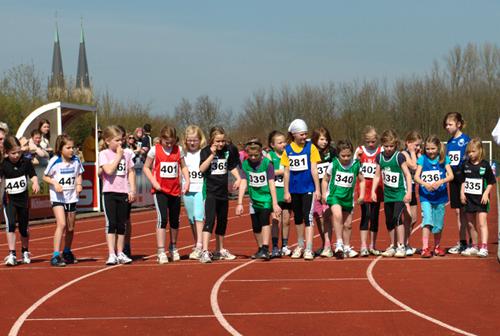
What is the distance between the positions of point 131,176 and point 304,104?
5903 centimetres

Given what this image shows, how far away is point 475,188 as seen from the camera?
13359 millimetres

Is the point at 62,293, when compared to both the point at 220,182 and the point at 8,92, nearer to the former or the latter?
the point at 220,182

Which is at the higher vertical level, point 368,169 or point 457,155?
point 457,155

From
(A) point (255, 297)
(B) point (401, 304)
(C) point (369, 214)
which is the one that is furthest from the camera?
(C) point (369, 214)

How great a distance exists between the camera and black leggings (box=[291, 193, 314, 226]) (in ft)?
43.8

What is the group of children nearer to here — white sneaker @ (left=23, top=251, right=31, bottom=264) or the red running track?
white sneaker @ (left=23, top=251, right=31, bottom=264)

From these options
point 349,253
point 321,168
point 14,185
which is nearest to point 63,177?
point 14,185

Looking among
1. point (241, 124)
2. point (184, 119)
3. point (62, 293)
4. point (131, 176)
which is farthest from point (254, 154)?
point (241, 124)

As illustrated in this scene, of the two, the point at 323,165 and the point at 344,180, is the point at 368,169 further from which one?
the point at 323,165

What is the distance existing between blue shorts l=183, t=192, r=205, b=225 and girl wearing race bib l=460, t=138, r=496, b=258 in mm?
3467

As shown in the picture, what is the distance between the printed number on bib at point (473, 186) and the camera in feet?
43.8

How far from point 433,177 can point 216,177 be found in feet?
9.41

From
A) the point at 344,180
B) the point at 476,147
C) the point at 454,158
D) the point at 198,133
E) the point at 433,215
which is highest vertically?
the point at 198,133

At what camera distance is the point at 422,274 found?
11469 millimetres
